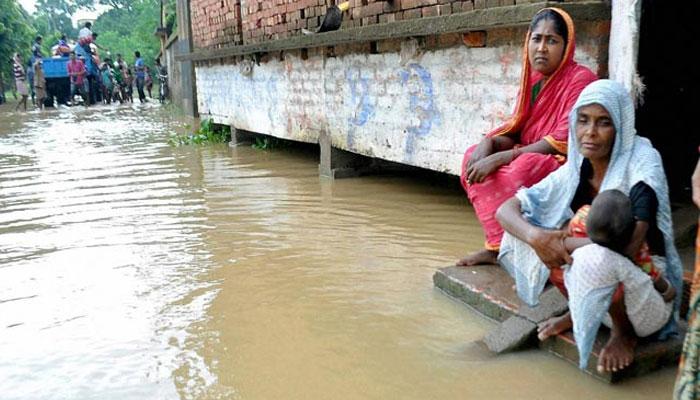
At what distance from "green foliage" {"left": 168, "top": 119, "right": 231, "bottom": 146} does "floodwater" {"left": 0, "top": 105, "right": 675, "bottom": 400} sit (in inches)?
144

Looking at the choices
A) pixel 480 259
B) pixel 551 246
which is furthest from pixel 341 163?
pixel 551 246

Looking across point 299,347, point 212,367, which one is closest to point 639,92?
point 299,347

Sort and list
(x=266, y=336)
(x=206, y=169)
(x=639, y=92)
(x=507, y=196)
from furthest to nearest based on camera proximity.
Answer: (x=206, y=169), (x=639, y=92), (x=507, y=196), (x=266, y=336)

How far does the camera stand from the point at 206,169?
7199 mm

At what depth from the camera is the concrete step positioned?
217 centimetres

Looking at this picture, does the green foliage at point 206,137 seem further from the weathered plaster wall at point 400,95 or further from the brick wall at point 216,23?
the weathered plaster wall at point 400,95

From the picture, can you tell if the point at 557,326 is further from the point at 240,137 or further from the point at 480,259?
the point at 240,137

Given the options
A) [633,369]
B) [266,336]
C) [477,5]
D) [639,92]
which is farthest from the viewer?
[477,5]

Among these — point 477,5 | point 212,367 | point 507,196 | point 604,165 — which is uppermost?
point 477,5

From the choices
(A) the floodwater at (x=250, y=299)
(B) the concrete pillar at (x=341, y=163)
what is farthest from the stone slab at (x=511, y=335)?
(B) the concrete pillar at (x=341, y=163)

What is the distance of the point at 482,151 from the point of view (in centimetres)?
298

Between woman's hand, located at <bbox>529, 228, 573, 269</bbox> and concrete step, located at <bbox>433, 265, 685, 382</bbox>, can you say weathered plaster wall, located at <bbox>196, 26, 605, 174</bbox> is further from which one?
woman's hand, located at <bbox>529, 228, 573, 269</bbox>

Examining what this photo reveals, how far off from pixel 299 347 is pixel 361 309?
0.46 meters

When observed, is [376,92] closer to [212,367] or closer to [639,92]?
[639,92]
